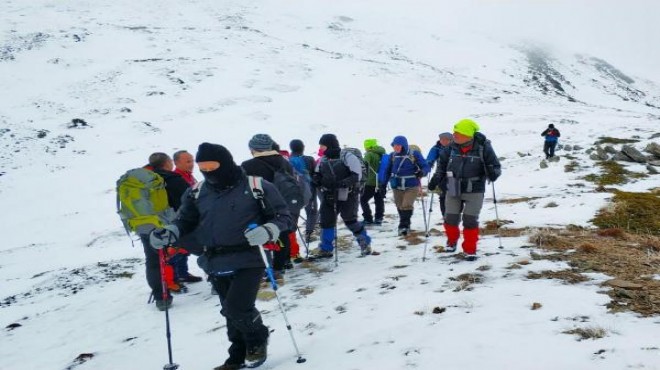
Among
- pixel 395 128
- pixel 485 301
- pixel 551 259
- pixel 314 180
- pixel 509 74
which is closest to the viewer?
pixel 485 301

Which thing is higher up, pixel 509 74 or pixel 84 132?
pixel 509 74

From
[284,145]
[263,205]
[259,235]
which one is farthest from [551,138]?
[259,235]

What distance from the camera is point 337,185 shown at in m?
9.59

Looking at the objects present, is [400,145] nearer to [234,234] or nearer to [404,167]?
[404,167]

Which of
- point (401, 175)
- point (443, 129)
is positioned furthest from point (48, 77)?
point (401, 175)

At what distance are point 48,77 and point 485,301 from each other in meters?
62.1

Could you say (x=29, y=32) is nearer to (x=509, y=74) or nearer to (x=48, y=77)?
(x=48, y=77)

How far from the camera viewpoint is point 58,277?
39.7 feet

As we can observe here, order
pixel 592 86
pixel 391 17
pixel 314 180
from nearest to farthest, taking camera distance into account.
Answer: pixel 314 180, pixel 592 86, pixel 391 17

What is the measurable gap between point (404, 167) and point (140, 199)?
259 inches

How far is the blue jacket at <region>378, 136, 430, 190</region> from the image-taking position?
11812mm

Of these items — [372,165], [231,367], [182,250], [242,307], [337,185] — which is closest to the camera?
[242,307]

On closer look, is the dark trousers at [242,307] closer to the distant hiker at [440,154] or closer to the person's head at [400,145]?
the distant hiker at [440,154]

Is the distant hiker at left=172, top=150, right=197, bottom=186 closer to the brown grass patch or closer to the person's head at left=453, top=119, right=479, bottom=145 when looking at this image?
the person's head at left=453, top=119, right=479, bottom=145
